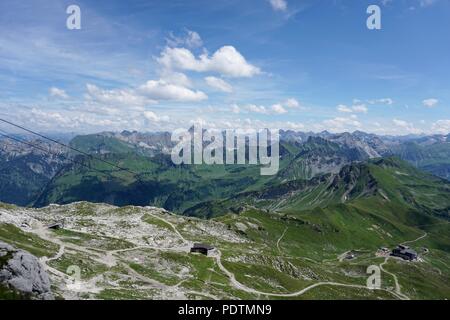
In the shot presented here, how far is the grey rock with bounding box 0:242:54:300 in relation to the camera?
2362 inches

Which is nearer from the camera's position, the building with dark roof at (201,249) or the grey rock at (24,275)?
the grey rock at (24,275)

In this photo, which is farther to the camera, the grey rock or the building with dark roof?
the building with dark roof

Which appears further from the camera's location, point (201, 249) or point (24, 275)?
point (201, 249)

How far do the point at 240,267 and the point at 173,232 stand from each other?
42.6 m

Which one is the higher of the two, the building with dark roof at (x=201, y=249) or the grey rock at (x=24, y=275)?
the grey rock at (x=24, y=275)

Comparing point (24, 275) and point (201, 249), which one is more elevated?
point (24, 275)

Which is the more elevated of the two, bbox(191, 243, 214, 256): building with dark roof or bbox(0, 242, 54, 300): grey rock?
bbox(0, 242, 54, 300): grey rock

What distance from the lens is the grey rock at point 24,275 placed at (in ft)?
197

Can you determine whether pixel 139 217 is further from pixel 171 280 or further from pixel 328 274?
pixel 328 274

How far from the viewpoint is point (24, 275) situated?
6169cm
